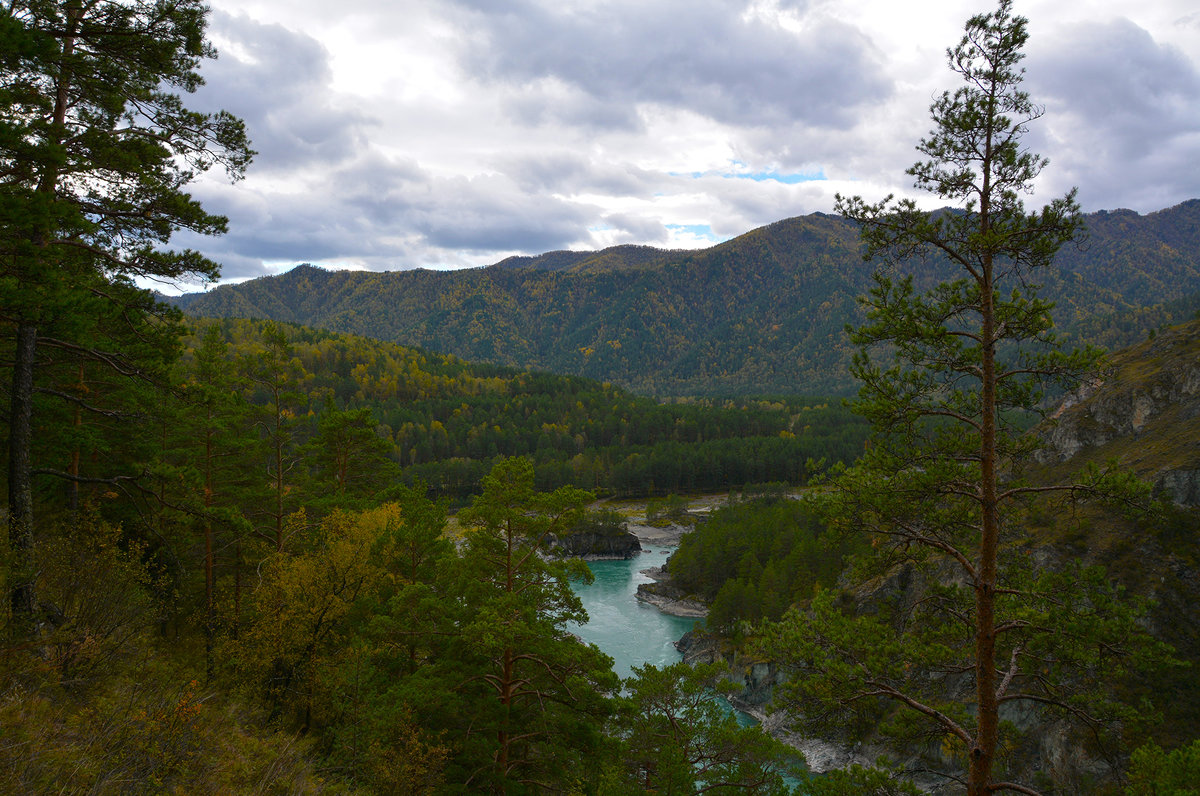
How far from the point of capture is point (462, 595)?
1600cm

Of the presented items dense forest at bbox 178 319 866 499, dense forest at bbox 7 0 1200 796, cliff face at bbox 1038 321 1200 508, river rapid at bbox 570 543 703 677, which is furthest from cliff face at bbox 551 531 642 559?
dense forest at bbox 7 0 1200 796

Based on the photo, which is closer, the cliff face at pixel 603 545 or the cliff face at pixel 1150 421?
the cliff face at pixel 1150 421

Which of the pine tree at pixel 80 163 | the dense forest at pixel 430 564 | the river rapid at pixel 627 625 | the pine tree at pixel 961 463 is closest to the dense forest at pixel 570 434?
the river rapid at pixel 627 625

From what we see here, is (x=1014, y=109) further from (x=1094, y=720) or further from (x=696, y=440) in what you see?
(x=696, y=440)

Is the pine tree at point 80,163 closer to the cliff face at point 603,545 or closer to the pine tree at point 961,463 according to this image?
the pine tree at point 961,463

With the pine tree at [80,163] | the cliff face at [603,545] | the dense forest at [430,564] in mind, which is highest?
the pine tree at [80,163]

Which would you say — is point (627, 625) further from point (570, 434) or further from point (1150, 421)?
point (570, 434)

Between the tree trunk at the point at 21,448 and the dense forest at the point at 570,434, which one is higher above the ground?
the tree trunk at the point at 21,448

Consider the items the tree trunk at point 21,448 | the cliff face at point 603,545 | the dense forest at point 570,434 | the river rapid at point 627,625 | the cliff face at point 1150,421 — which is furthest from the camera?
the dense forest at point 570,434

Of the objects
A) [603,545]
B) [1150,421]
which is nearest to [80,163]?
[1150,421]

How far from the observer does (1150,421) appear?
39.0m

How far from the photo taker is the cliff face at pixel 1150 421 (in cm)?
3247

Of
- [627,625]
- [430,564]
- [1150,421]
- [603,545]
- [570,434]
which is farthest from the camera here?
[570,434]

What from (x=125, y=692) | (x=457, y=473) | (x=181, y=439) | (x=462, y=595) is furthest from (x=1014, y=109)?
(x=457, y=473)
